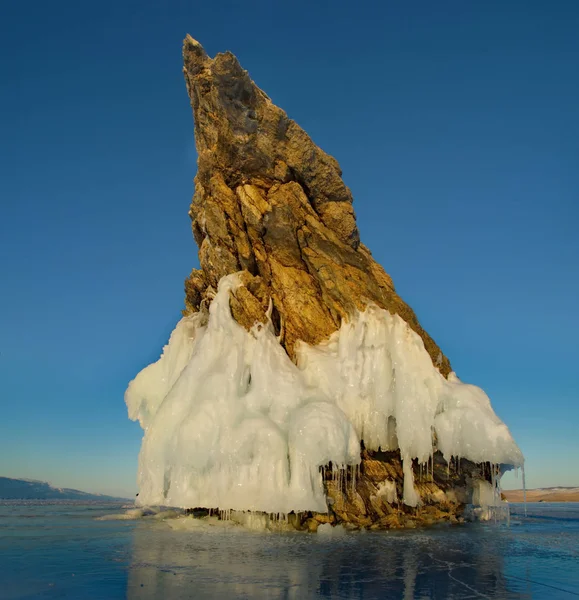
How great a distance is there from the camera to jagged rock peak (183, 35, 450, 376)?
25.8 m

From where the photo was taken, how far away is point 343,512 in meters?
22.1

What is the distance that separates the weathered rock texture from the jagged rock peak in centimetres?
5

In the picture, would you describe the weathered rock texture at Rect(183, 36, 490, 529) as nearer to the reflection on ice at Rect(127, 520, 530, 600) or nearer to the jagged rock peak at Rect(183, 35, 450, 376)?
the jagged rock peak at Rect(183, 35, 450, 376)

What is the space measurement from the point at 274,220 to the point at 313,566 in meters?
16.3

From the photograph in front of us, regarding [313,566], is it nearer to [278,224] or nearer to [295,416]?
[295,416]

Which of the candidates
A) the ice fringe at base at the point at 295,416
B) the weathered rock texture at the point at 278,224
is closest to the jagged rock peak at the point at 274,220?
the weathered rock texture at the point at 278,224

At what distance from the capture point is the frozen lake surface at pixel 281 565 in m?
10.2

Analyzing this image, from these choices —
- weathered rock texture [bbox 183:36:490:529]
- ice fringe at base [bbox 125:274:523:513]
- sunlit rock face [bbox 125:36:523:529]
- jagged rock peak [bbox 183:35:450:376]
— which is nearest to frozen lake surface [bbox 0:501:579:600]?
ice fringe at base [bbox 125:274:523:513]

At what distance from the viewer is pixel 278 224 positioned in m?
25.8

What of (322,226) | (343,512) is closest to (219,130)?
(322,226)

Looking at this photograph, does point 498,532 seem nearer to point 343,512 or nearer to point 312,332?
point 343,512

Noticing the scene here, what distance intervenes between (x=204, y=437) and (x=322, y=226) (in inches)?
458

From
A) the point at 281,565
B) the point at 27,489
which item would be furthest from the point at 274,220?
the point at 27,489

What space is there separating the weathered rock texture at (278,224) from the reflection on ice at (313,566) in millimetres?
8721
